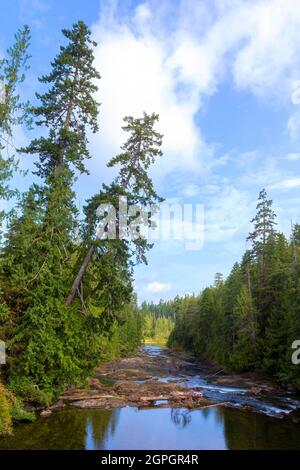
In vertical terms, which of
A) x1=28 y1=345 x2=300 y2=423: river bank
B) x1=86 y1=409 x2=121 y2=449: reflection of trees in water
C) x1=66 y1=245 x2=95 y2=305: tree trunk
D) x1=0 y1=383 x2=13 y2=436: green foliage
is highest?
x1=66 y1=245 x2=95 y2=305: tree trunk

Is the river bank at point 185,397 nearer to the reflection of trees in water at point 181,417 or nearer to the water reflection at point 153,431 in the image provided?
the reflection of trees in water at point 181,417

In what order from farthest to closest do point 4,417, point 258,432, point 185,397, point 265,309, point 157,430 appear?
→ point 265,309 → point 185,397 → point 258,432 → point 157,430 → point 4,417

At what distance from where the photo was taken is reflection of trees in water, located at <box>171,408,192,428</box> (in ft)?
83.0

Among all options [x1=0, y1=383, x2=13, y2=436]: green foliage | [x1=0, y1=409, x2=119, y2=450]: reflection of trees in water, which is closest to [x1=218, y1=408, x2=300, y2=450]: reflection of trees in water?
[x1=0, y1=409, x2=119, y2=450]: reflection of trees in water

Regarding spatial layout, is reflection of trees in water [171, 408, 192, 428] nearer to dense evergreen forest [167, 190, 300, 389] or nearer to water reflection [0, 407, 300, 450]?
water reflection [0, 407, 300, 450]

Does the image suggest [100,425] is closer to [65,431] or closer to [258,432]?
[65,431]

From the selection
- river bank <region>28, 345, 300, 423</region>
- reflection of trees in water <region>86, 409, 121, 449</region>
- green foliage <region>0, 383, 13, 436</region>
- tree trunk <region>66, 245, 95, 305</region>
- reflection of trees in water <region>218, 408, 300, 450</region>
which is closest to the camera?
green foliage <region>0, 383, 13, 436</region>

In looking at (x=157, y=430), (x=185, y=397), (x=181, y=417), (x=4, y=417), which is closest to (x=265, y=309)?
(x=185, y=397)

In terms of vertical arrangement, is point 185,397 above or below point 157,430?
below

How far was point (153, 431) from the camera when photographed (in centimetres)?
2256

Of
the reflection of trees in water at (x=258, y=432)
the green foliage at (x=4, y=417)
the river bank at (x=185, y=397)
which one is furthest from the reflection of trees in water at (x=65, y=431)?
the reflection of trees in water at (x=258, y=432)

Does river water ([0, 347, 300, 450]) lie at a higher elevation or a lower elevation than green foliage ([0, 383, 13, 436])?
lower

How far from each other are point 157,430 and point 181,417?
4.75 metres
